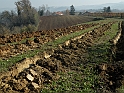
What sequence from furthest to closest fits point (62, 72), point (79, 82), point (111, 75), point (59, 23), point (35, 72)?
point (59, 23)
point (62, 72)
point (111, 75)
point (35, 72)
point (79, 82)

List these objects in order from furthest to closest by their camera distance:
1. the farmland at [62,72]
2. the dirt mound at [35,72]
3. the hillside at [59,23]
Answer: the hillside at [59,23], the farmland at [62,72], the dirt mound at [35,72]

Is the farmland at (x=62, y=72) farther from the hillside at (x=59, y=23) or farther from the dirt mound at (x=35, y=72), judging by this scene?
the hillside at (x=59, y=23)

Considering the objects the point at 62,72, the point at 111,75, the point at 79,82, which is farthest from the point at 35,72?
the point at 111,75

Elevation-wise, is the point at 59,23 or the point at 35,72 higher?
the point at 35,72

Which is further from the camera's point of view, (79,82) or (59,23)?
(59,23)

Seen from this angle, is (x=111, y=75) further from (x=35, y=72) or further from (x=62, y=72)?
(x=35, y=72)

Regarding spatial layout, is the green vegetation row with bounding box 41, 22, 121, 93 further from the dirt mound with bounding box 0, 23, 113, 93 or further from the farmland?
the dirt mound with bounding box 0, 23, 113, 93

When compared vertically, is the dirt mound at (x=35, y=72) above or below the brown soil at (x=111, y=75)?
above

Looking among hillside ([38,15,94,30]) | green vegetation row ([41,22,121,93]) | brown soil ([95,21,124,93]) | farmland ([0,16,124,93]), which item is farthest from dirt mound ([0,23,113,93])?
hillside ([38,15,94,30])

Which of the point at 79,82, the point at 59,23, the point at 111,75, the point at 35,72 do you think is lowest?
the point at 59,23

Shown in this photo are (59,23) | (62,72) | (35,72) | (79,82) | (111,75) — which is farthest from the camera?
(59,23)

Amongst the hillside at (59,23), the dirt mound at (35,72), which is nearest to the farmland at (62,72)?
the dirt mound at (35,72)

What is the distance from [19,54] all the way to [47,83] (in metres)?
5.54

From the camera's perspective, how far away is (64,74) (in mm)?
11469
